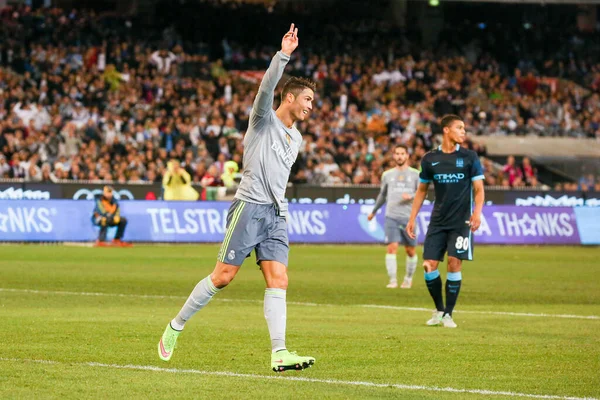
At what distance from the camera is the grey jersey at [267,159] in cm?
905

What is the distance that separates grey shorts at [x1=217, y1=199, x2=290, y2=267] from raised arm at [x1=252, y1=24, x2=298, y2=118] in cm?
74

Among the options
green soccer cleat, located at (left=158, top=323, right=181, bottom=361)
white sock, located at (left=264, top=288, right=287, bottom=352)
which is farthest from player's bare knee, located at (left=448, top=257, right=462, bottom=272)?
green soccer cleat, located at (left=158, top=323, right=181, bottom=361)

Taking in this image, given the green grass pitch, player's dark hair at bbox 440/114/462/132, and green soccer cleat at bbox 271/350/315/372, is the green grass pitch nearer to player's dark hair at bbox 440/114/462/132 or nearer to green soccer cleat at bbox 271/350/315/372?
green soccer cleat at bbox 271/350/315/372

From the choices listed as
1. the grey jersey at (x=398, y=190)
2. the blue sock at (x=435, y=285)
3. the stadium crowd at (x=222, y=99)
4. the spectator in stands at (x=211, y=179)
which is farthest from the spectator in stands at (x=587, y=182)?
the blue sock at (x=435, y=285)

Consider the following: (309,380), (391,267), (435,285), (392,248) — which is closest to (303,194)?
(392,248)

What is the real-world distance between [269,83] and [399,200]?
11.9m

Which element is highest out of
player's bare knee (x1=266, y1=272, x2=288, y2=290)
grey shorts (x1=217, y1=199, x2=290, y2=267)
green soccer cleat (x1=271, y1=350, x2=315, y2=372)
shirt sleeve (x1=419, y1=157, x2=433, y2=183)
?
shirt sleeve (x1=419, y1=157, x2=433, y2=183)

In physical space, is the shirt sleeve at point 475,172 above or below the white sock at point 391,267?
above

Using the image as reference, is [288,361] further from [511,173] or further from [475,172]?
[511,173]

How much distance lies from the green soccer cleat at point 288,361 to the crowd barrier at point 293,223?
21804 mm

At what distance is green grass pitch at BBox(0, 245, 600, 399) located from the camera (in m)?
8.38

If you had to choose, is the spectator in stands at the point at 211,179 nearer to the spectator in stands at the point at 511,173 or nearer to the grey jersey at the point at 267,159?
the spectator in stands at the point at 511,173

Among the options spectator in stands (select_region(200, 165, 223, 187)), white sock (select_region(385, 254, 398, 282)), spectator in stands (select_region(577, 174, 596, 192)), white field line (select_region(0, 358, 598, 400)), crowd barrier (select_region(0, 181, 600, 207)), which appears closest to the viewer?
white field line (select_region(0, 358, 598, 400))

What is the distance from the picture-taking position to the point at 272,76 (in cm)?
849
